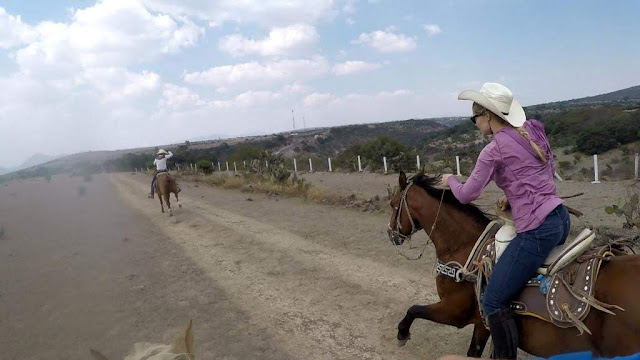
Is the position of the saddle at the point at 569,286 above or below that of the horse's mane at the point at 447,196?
below

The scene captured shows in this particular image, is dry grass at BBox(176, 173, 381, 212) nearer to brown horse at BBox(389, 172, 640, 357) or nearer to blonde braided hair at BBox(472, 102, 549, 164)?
brown horse at BBox(389, 172, 640, 357)

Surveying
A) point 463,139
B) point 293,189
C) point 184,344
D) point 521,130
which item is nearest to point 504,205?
point 521,130

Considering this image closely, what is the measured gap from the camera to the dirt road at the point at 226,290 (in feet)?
15.5

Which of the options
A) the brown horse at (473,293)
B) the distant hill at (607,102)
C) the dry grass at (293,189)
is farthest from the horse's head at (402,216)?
the distant hill at (607,102)

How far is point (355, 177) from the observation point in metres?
21.6

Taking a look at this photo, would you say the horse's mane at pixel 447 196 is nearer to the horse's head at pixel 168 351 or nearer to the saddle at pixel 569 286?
the saddle at pixel 569 286

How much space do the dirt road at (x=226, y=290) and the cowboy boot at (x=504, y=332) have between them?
1.42 metres

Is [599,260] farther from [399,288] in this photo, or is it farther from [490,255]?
[399,288]

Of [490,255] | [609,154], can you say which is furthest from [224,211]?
[609,154]

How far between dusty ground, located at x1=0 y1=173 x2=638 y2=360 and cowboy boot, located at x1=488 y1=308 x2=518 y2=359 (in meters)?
1.40

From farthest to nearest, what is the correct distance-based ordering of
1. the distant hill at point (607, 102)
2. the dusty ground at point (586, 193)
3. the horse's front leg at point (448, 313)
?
the distant hill at point (607, 102), the dusty ground at point (586, 193), the horse's front leg at point (448, 313)

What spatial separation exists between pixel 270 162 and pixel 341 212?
11.8 m

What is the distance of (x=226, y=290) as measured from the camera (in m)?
6.50

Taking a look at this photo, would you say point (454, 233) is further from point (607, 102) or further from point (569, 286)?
point (607, 102)
